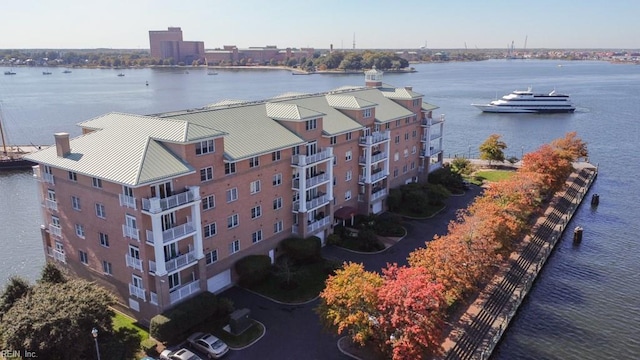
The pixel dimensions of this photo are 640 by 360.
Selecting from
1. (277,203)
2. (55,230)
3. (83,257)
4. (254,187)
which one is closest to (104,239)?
(83,257)

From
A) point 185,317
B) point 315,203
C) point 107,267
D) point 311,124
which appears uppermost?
point 311,124

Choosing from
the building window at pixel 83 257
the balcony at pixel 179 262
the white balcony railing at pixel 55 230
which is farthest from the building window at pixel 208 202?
the white balcony railing at pixel 55 230

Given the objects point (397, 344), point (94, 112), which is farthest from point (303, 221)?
point (94, 112)

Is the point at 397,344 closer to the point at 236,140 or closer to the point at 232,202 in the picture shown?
the point at 232,202

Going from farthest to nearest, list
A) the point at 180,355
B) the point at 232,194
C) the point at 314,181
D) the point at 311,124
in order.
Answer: the point at 314,181
the point at 311,124
the point at 232,194
the point at 180,355

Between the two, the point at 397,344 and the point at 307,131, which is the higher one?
the point at 307,131

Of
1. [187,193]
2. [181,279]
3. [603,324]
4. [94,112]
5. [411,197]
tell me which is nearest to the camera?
[187,193]

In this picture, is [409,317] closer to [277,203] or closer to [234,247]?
[234,247]

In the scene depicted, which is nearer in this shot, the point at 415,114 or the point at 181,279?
the point at 181,279
